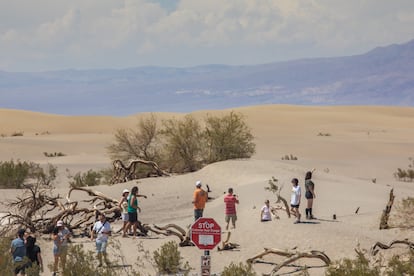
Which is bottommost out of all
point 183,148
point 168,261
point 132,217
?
point 168,261

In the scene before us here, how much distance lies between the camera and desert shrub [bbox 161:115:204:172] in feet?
109

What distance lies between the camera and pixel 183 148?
3328 centimetres

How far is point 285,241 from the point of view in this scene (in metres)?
16.9

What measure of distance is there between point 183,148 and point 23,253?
19682mm

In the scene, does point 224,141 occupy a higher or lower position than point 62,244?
higher

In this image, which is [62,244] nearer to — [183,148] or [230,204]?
[230,204]

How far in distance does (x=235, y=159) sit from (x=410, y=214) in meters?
15.2

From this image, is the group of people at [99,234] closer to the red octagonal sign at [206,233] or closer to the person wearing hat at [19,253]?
the person wearing hat at [19,253]

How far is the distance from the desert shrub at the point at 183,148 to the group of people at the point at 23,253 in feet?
62.2

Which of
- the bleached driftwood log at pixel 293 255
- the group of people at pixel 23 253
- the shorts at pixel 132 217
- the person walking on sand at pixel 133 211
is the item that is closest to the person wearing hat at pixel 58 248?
the group of people at pixel 23 253

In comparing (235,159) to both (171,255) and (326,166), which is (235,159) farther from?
(171,255)

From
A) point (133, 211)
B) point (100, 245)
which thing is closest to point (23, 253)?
point (100, 245)

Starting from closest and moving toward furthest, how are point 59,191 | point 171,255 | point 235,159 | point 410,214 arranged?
1. point 171,255
2. point 410,214
3. point 59,191
4. point 235,159

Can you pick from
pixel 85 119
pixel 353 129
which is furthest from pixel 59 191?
pixel 85 119
